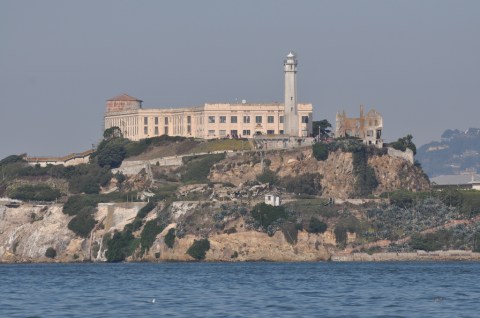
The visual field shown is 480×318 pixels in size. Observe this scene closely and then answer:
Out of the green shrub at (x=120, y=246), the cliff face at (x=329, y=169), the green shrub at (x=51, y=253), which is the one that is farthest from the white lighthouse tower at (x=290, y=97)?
the green shrub at (x=51, y=253)

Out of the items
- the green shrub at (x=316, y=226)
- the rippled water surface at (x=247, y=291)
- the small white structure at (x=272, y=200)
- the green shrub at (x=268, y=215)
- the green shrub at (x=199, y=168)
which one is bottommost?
the rippled water surface at (x=247, y=291)

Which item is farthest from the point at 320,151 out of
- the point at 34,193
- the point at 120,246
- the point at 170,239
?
the point at 34,193

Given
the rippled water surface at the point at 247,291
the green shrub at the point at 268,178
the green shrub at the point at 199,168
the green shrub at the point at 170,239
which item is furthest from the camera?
the green shrub at the point at 199,168

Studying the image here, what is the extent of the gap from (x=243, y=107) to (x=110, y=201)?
28142 mm

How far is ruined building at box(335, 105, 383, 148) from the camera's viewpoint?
173 metres

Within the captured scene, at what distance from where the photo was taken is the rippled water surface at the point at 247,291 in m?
76.2

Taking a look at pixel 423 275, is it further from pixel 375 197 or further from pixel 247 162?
pixel 247 162

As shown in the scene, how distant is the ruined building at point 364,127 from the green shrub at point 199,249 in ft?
101

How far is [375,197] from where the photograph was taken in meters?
157

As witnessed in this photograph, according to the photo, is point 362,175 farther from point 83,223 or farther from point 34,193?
point 34,193

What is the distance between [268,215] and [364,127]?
31.0 m

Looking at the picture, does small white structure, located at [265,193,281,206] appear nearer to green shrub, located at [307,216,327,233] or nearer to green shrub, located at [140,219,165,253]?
green shrub, located at [307,216,327,233]

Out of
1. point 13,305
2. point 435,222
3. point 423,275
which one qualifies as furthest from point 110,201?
point 13,305

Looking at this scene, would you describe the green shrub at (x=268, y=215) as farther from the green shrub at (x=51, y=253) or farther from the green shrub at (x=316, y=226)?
the green shrub at (x=51, y=253)
